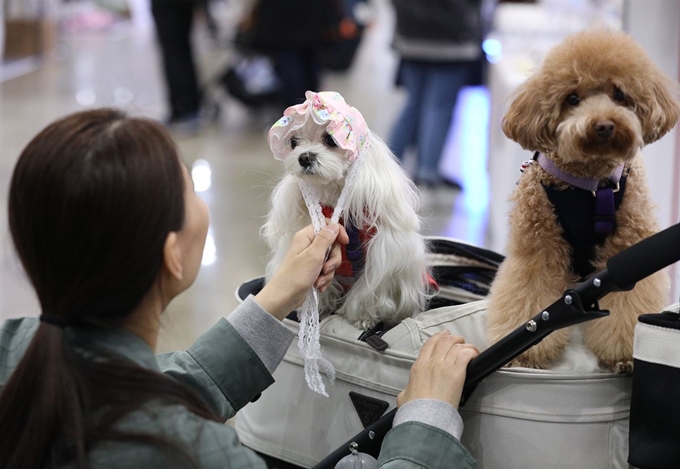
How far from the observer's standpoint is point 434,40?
346 cm

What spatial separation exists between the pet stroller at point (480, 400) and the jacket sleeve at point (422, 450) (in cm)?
11

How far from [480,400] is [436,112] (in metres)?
2.58

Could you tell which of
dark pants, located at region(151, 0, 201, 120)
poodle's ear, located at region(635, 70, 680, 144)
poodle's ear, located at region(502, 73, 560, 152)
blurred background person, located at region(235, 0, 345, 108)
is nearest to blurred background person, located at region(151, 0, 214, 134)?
dark pants, located at region(151, 0, 201, 120)

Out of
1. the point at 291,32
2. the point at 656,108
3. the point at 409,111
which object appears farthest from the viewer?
the point at 291,32

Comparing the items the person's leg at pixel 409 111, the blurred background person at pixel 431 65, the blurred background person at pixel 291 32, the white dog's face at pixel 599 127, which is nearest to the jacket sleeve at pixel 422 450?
the white dog's face at pixel 599 127

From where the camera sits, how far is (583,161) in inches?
47.0

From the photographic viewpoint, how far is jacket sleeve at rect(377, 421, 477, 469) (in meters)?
1.02

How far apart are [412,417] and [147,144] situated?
510 millimetres

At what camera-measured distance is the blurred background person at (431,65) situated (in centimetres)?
342

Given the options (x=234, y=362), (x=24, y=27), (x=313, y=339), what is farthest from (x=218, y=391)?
(x=24, y=27)

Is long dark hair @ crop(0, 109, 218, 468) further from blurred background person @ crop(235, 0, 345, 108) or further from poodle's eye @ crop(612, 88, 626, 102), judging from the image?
blurred background person @ crop(235, 0, 345, 108)

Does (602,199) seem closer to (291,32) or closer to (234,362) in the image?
(234,362)

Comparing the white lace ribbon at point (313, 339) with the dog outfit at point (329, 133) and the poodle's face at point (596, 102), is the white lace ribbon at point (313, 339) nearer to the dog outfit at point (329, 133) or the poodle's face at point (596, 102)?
the dog outfit at point (329, 133)

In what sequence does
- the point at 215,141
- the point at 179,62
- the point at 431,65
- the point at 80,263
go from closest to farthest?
the point at 80,263, the point at 431,65, the point at 215,141, the point at 179,62
